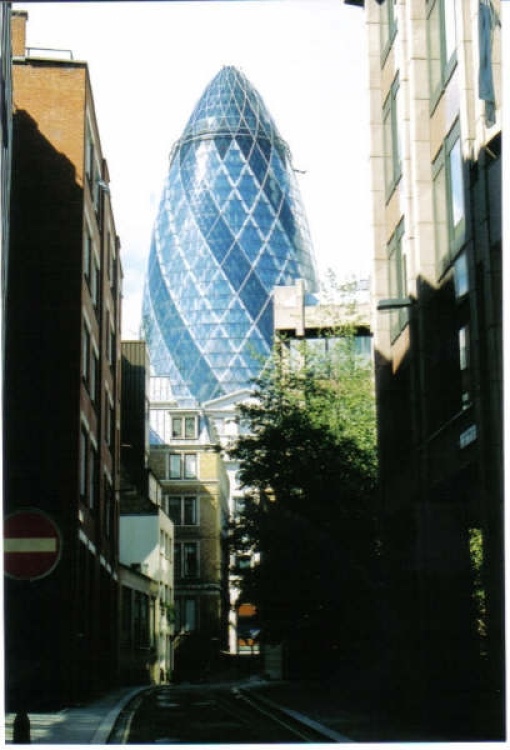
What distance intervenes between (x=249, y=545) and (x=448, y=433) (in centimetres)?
948

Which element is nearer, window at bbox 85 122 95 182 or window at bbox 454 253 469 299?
window at bbox 454 253 469 299

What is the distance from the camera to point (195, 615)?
55344mm

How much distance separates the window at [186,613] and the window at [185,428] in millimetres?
7912

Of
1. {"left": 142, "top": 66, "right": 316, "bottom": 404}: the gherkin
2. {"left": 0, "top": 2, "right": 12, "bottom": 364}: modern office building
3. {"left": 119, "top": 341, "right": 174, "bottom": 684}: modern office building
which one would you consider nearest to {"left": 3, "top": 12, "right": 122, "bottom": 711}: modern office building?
{"left": 0, "top": 2, "right": 12, "bottom": 364}: modern office building

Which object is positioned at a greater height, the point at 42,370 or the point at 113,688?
the point at 42,370

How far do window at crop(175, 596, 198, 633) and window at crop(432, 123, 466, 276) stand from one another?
3502 centimetres

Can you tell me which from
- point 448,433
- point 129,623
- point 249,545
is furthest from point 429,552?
point 129,623

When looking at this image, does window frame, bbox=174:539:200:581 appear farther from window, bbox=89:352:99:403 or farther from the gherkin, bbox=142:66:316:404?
the gherkin, bbox=142:66:316:404

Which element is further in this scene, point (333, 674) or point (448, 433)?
point (333, 674)

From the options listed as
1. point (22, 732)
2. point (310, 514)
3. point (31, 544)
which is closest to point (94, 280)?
point (310, 514)

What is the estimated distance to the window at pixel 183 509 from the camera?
56469 mm

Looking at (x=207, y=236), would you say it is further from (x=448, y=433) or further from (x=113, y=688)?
(x=448, y=433)

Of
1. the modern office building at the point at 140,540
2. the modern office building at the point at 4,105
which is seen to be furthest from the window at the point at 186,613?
the modern office building at the point at 4,105

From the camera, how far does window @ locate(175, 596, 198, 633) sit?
55.4m
